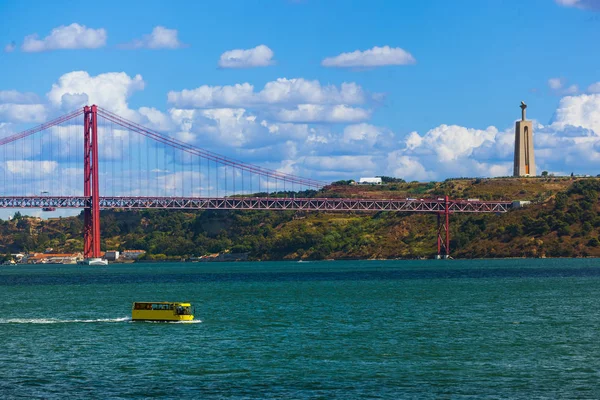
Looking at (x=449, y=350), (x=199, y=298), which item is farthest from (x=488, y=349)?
(x=199, y=298)

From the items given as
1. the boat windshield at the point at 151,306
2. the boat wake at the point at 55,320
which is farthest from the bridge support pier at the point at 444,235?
the boat windshield at the point at 151,306

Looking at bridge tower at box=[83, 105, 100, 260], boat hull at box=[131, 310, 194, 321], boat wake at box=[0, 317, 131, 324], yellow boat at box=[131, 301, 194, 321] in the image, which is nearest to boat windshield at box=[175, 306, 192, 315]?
yellow boat at box=[131, 301, 194, 321]

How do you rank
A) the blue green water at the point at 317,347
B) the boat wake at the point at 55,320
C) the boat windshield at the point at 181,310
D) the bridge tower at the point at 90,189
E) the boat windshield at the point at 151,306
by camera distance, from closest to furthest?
1. the blue green water at the point at 317,347
2. the boat windshield at the point at 181,310
3. the boat windshield at the point at 151,306
4. the boat wake at the point at 55,320
5. the bridge tower at the point at 90,189

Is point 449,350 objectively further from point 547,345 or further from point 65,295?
point 65,295

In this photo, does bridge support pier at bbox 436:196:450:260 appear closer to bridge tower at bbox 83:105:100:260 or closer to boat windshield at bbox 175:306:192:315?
bridge tower at bbox 83:105:100:260

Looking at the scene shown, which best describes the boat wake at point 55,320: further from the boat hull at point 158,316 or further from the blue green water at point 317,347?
the boat hull at point 158,316

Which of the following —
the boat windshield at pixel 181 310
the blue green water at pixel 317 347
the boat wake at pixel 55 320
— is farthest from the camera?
the boat wake at pixel 55 320

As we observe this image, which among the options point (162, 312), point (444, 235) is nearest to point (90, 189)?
point (444, 235)
